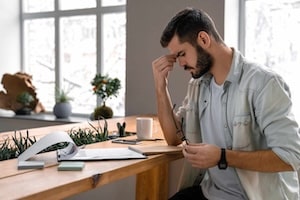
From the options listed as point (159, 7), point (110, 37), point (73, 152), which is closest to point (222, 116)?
point (73, 152)

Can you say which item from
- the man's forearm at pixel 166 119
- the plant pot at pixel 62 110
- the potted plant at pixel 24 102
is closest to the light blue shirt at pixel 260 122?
the man's forearm at pixel 166 119

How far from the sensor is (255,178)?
152 cm

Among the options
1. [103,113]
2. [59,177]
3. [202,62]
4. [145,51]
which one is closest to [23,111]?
[103,113]

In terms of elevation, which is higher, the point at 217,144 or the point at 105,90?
the point at 105,90

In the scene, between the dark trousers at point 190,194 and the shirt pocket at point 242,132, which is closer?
the shirt pocket at point 242,132

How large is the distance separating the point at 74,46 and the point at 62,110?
0.68m

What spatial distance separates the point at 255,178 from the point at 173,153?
33 centimetres

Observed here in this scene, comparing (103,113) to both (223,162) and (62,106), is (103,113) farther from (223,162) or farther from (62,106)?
(223,162)

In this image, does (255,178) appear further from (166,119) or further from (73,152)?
(73,152)

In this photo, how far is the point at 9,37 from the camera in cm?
427

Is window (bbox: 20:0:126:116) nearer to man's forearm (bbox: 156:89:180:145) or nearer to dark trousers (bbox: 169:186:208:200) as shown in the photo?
man's forearm (bbox: 156:89:180:145)

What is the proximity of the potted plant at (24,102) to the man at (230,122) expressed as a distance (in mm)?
2444

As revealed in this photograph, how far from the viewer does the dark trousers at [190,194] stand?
1.75m

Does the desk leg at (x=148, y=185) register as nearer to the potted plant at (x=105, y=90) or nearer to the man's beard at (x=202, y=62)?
the potted plant at (x=105, y=90)
